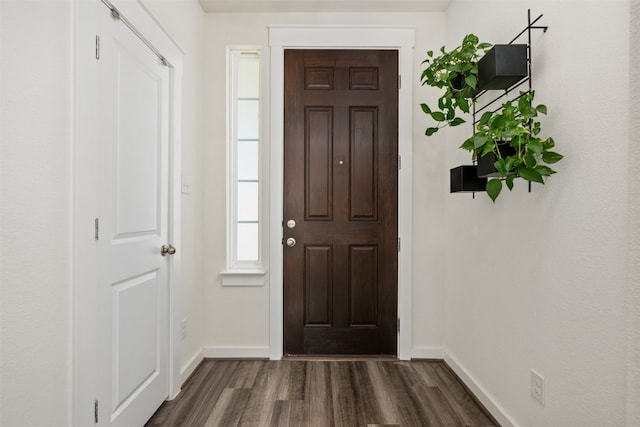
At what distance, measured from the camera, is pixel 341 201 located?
2.90 meters

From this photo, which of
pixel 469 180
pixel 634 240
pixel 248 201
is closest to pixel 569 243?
pixel 469 180

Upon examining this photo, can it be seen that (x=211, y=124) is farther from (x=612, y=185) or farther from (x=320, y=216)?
(x=612, y=185)

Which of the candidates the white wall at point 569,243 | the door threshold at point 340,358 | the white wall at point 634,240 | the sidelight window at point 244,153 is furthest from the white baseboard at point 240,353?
the white wall at point 634,240

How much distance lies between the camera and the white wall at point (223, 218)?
2.89 meters

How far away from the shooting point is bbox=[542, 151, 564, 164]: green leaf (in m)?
1.41

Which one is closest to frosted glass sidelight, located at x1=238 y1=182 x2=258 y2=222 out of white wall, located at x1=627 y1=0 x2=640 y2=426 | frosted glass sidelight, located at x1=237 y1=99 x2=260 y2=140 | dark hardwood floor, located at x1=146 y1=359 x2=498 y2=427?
frosted glass sidelight, located at x1=237 y1=99 x2=260 y2=140

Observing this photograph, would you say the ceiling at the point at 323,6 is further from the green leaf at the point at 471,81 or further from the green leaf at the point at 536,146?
the green leaf at the point at 536,146

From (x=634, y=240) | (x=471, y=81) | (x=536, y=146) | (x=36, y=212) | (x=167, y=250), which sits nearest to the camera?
(x=634, y=240)

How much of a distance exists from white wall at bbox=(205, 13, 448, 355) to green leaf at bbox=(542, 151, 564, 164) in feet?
4.75

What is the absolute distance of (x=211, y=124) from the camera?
290cm

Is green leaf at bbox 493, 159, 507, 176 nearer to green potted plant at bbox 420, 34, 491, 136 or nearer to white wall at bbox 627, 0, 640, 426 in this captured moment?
green potted plant at bbox 420, 34, 491, 136

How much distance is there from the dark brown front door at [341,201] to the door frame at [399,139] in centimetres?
4

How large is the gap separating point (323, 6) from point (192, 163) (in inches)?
57.4

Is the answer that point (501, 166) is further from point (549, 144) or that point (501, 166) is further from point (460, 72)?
point (460, 72)
